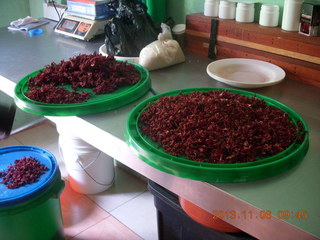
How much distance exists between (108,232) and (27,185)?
0.61 m

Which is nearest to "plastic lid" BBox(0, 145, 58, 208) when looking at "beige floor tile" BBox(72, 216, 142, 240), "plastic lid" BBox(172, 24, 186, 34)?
"beige floor tile" BBox(72, 216, 142, 240)

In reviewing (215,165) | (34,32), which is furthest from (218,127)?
(34,32)

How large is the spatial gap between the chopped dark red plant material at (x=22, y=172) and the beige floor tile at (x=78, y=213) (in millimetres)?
527

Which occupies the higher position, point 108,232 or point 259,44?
point 259,44

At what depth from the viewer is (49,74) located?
4.28ft

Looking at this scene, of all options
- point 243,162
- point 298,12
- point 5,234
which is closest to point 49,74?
point 5,234

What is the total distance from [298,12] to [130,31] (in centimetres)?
73

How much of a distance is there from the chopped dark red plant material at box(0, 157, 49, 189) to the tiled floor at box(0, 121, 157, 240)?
53 centimetres

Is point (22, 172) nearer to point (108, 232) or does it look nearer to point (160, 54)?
Result: point (108, 232)

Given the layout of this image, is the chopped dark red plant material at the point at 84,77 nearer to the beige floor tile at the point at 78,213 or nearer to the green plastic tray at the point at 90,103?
the green plastic tray at the point at 90,103

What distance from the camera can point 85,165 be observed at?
2053mm

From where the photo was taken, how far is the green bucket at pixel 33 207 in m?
1.39
